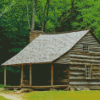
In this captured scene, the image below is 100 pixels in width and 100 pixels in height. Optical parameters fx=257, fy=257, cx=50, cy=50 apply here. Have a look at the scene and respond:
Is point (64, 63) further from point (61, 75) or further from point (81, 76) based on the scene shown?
point (81, 76)

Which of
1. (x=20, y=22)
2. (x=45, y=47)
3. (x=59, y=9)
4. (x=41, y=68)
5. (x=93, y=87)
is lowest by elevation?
(x=93, y=87)

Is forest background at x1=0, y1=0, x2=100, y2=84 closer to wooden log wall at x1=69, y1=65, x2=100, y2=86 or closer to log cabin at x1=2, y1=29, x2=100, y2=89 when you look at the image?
log cabin at x1=2, y1=29, x2=100, y2=89

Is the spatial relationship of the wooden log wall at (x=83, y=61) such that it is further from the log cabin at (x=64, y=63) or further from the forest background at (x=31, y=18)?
the forest background at (x=31, y=18)

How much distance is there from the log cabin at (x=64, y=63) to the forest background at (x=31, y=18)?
10097mm

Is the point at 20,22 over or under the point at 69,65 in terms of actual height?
over

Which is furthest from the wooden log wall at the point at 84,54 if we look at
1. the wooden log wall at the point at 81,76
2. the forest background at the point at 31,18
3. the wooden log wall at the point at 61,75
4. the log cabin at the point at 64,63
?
the forest background at the point at 31,18

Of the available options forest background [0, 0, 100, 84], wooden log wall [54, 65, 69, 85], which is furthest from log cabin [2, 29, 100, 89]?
forest background [0, 0, 100, 84]

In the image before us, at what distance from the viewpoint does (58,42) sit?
28906 mm

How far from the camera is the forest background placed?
38.6 meters

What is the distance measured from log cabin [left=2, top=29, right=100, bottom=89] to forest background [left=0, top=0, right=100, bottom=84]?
33.1 ft

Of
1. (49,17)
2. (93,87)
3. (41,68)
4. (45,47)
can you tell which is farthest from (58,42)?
(49,17)

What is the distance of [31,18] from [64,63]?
829 inches

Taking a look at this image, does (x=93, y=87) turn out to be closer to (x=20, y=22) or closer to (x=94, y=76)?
(x=94, y=76)

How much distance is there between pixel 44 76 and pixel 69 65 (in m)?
3.01
